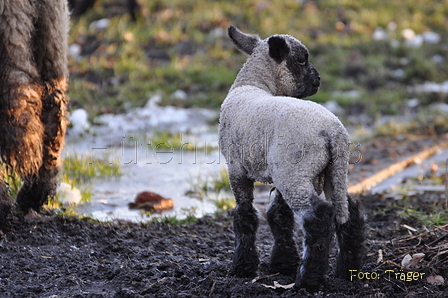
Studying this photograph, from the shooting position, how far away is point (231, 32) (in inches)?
183

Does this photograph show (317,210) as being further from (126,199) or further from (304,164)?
(126,199)

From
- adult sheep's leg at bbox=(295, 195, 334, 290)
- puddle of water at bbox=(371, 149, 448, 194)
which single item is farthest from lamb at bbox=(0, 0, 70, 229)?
puddle of water at bbox=(371, 149, 448, 194)

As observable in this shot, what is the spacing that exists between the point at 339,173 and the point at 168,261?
4.89 ft

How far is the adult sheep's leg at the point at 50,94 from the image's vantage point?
5188 mm

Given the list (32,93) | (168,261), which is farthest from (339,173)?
Result: (32,93)

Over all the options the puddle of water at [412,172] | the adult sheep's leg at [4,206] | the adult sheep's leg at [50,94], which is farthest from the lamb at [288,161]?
the puddle of water at [412,172]

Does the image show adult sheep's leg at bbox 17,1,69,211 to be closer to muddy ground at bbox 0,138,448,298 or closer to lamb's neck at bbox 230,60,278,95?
muddy ground at bbox 0,138,448,298

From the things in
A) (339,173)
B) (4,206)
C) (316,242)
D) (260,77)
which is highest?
(260,77)

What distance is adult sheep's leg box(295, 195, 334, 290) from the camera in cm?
367

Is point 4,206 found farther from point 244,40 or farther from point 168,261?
point 244,40

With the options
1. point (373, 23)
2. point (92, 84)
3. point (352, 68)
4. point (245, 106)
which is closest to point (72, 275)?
point (245, 106)

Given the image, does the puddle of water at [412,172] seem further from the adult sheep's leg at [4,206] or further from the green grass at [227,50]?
the adult sheep's leg at [4,206]

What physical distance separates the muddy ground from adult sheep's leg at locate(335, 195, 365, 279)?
113 millimetres

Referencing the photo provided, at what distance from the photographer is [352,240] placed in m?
4.04
